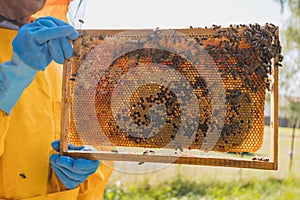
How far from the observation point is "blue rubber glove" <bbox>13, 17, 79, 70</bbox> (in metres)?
2.04

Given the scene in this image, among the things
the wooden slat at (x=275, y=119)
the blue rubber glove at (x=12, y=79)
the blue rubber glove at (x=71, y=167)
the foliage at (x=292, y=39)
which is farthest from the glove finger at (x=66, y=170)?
the foliage at (x=292, y=39)

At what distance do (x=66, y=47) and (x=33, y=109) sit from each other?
43 cm

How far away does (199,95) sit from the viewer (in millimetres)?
2217

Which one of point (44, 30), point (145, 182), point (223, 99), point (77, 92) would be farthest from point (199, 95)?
point (145, 182)

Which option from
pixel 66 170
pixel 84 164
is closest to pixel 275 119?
pixel 84 164

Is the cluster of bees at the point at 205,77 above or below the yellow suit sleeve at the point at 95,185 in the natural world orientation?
above

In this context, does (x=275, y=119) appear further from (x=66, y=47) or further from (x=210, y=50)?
(x=66, y=47)

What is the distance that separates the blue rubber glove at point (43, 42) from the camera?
6.68 ft

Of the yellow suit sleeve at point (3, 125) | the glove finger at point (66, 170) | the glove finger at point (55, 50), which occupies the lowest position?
the glove finger at point (66, 170)

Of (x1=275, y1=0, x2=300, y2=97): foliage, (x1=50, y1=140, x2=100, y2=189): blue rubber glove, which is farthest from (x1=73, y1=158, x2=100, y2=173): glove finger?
(x1=275, y1=0, x2=300, y2=97): foliage

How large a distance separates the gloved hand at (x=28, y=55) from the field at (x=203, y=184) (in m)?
5.39

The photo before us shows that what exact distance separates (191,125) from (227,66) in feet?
1.13

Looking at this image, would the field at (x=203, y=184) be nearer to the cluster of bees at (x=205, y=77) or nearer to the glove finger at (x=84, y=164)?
the glove finger at (x=84, y=164)

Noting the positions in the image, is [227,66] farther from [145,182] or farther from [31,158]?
[145,182]
